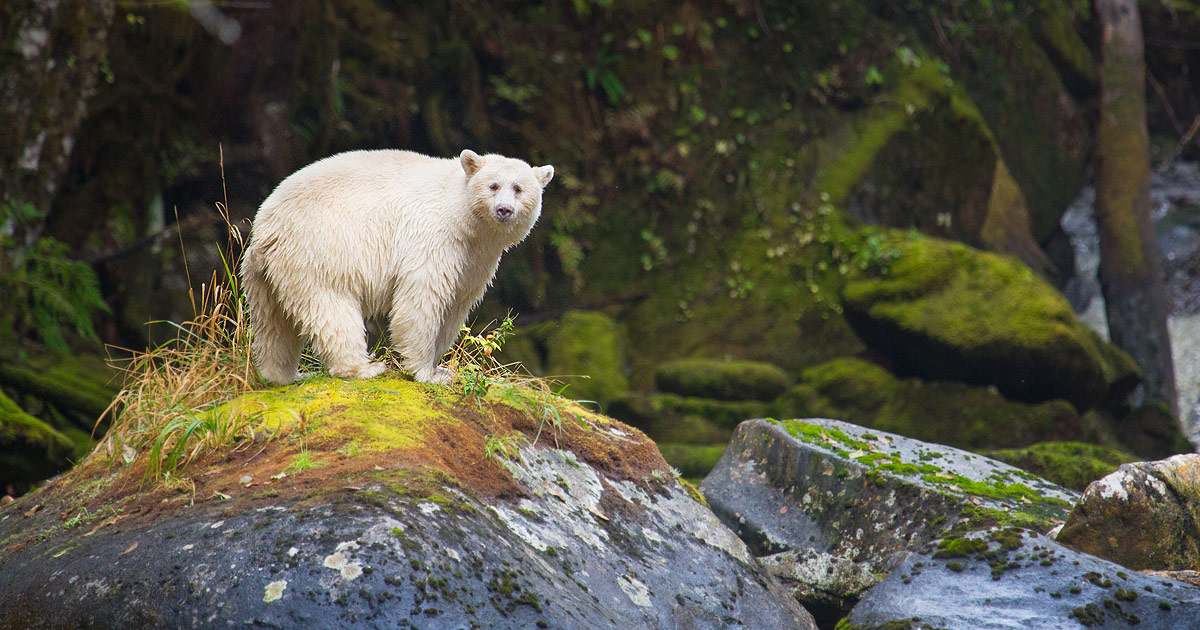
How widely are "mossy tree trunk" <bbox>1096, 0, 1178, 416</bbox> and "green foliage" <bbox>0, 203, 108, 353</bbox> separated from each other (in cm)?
1436

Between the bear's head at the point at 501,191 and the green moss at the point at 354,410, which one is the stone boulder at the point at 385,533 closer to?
the green moss at the point at 354,410

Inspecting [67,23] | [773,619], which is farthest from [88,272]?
[773,619]

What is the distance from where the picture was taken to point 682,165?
44.0ft

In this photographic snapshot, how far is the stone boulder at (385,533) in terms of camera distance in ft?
11.0

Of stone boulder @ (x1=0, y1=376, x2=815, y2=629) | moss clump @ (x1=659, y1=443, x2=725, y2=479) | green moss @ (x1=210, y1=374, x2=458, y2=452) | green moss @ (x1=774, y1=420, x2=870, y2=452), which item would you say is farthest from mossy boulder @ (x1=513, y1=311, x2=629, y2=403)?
green moss @ (x1=210, y1=374, x2=458, y2=452)

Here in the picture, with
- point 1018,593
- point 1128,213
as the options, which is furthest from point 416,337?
point 1128,213

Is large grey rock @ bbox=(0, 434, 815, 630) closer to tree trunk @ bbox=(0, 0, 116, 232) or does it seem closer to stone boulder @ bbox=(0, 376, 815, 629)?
stone boulder @ bbox=(0, 376, 815, 629)

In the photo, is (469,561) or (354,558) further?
(469,561)

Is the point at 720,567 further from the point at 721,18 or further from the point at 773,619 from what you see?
the point at 721,18

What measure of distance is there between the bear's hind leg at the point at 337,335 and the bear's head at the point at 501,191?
3.06 ft

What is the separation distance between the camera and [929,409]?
11859mm

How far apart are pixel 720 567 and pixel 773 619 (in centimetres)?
38

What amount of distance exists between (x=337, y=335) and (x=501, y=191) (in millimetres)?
1219

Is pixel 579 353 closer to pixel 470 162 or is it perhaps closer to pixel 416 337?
pixel 416 337
